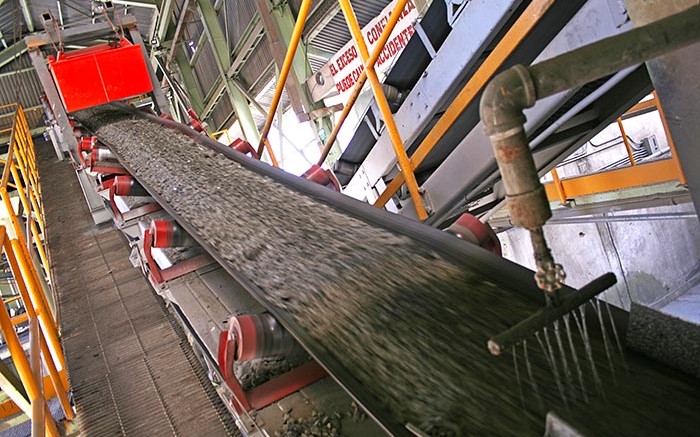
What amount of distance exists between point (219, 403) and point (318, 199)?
1000 millimetres

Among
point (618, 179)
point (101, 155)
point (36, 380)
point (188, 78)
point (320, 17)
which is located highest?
point (188, 78)

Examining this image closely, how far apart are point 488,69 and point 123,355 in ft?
7.42

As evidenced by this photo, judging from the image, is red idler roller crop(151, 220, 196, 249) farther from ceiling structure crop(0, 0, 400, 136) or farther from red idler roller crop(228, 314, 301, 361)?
ceiling structure crop(0, 0, 400, 136)

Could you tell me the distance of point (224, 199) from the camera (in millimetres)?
2945

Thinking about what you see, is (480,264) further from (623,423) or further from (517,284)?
(623,423)

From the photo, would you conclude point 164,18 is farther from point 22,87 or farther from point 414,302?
point 414,302

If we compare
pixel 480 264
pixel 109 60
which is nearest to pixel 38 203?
pixel 109 60

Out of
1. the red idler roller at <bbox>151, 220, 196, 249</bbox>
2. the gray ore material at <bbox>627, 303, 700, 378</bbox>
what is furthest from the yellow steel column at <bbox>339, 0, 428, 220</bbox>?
the gray ore material at <bbox>627, 303, 700, 378</bbox>

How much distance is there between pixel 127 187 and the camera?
3809 mm

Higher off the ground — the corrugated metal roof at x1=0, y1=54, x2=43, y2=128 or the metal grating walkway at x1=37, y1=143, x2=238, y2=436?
the corrugated metal roof at x1=0, y1=54, x2=43, y2=128

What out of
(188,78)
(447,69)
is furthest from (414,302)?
(188,78)

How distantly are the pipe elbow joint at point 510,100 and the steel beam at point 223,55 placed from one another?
10.5 metres

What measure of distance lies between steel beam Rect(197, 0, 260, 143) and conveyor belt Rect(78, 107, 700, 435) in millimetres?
8627

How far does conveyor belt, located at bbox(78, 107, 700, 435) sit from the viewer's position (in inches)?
49.7
